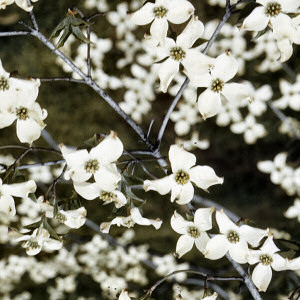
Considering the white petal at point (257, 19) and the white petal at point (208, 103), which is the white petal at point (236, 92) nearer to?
the white petal at point (208, 103)

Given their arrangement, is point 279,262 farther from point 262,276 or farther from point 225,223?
point 225,223

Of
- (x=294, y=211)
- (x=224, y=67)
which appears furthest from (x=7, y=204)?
(x=294, y=211)

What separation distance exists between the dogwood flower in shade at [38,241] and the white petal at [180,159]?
0.33 meters

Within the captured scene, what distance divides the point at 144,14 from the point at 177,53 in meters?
0.11

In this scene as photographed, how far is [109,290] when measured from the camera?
1.98 metres

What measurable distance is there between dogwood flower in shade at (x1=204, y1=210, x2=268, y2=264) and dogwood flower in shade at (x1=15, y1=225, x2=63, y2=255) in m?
0.38

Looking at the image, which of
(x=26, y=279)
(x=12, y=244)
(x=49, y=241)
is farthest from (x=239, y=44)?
(x=26, y=279)

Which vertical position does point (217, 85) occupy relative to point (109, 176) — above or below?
above

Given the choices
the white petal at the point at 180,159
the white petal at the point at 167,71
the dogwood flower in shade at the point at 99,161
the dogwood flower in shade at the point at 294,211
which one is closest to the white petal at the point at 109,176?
the dogwood flower in shade at the point at 99,161

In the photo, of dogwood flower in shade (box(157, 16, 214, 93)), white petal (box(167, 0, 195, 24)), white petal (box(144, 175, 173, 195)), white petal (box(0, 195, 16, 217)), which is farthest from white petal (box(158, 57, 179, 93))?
white petal (box(0, 195, 16, 217))

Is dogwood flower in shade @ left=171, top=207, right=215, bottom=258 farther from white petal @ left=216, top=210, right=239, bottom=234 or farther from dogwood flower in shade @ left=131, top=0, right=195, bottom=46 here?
dogwood flower in shade @ left=131, top=0, right=195, bottom=46

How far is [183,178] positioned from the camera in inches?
33.6

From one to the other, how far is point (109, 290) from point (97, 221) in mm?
374

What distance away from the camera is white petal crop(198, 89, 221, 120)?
885mm
